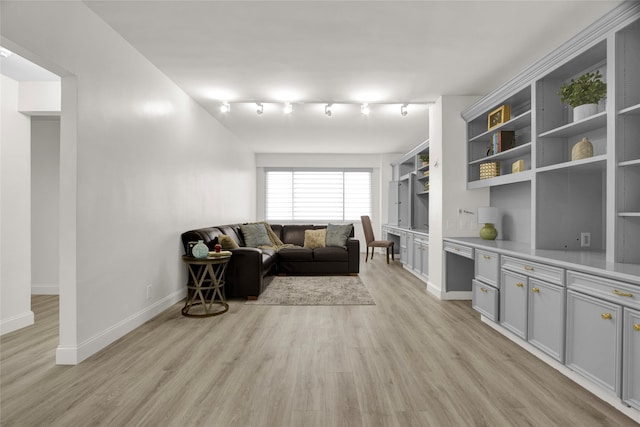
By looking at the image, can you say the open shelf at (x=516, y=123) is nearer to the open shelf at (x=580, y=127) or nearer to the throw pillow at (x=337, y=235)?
the open shelf at (x=580, y=127)

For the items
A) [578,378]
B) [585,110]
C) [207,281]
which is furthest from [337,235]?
[578,378]

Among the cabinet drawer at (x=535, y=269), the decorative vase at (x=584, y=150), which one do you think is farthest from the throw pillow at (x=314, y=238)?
the decorative vase at (x=584, y=150)

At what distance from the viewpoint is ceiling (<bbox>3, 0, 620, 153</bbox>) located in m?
2.76

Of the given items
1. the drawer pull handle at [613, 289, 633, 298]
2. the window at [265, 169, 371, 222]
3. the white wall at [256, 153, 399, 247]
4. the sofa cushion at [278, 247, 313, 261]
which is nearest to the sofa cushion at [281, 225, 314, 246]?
the sofa cushion at [278, 247, 313, 261]

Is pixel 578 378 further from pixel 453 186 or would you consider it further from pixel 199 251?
pixel 199 251

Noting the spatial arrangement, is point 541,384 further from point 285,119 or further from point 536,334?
point 285,119

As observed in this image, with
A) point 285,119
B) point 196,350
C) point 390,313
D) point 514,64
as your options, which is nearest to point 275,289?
point 390,313

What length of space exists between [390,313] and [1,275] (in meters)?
3.99

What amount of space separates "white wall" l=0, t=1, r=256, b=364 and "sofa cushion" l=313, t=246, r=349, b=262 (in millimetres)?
2489

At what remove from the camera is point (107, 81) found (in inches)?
119

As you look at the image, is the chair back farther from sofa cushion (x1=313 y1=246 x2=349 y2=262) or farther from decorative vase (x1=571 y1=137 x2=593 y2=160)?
decorative vase (x1=571 y1=137 x2=593 y2=160)

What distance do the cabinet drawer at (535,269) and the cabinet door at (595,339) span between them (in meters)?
0.15

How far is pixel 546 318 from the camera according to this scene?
2641 mm

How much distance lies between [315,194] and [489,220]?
5.97 metres
